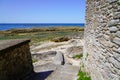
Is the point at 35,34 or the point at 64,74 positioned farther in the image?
the point at 35,34

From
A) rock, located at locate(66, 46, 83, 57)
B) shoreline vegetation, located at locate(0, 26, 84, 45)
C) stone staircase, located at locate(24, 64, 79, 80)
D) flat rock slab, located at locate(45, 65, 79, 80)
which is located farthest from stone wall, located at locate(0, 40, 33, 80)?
shoreline vegetation, located at locate(0, 26, 84, 45)

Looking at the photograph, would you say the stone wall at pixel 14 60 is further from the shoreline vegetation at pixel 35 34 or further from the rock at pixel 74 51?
the shoreline vegetation at pixel 35 34

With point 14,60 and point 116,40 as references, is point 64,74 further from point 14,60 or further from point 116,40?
point 116,40

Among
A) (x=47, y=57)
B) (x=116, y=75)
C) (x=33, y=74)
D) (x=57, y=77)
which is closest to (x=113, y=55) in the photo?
(x=116, y=75)

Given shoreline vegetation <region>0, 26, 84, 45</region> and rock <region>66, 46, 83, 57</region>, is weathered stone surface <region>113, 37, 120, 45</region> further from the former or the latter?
shoreline vegetation <region>0, 26, 84, 45</region>

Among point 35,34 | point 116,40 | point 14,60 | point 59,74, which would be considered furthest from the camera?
point 35,34

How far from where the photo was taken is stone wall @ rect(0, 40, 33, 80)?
832 cm

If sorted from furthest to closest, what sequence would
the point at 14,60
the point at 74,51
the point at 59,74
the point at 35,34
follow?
the point at 35,34, the point at 74,51, the point at 59,74, the point at 14,60

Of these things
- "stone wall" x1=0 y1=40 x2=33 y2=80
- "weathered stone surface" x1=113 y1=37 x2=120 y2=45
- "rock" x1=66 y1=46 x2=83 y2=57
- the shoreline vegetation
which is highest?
"weathered stone surface" x1=113 y1=37 x2=120 y2=45

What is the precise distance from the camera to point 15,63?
945 centimetres

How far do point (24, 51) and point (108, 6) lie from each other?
6.46 metres

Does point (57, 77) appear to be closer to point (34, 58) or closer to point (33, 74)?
point (33, 74)

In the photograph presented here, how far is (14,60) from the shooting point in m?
9.33

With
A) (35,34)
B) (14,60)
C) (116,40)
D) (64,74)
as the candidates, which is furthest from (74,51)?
(35,34)
